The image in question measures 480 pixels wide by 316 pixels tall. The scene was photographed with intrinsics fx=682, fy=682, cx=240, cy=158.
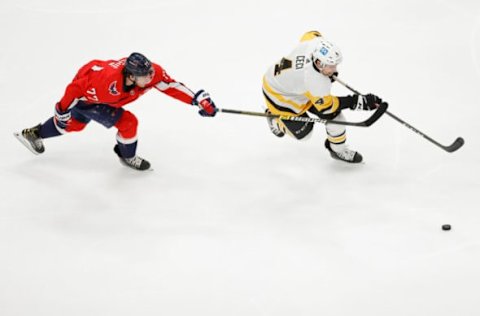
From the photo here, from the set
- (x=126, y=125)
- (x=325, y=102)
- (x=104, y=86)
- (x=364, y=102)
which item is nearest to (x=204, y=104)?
(x=126, y=125)

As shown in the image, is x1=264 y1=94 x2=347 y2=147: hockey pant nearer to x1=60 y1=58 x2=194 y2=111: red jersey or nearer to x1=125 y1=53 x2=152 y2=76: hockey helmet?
x1=60 y1=58 x2=194 y2=111: red jersey

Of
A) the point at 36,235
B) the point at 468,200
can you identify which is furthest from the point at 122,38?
the point at 468,200

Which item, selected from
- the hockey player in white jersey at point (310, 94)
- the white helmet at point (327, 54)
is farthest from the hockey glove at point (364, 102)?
the white helmet at point (327, 54)

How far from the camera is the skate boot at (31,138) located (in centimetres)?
441

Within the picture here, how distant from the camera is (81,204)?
400 cm

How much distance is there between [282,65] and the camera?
4.06m

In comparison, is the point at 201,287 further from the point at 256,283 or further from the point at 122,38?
the point at 122,38

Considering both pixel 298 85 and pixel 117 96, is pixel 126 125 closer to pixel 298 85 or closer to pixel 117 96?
pixel 117 96

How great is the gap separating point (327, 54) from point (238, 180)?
1.00 meters

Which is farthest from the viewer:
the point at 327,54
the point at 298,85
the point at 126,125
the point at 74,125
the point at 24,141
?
the point at 24,141

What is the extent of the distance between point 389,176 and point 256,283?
1.28 meters

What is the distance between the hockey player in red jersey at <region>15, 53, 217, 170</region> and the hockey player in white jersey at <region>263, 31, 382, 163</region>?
0.43m

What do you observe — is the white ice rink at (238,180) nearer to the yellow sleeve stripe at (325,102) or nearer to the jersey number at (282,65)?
the yellow sleeve stripe at (325,102)

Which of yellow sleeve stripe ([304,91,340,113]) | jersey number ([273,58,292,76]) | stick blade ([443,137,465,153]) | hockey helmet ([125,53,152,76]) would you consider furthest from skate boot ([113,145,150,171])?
stick blade ([443,137,465,153])
